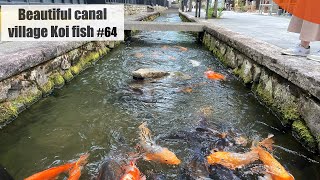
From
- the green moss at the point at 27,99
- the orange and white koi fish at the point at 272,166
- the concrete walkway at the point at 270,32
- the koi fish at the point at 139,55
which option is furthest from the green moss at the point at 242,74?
the green moss at the point at 27,99

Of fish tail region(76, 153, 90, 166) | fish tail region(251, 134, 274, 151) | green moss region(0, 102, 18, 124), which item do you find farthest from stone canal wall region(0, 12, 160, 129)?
fish tail region(251, 134, 274, 151)

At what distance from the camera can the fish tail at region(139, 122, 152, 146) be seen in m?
3.48

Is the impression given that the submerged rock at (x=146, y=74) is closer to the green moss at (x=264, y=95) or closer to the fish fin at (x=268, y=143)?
the green moss at (x=264, y=95)

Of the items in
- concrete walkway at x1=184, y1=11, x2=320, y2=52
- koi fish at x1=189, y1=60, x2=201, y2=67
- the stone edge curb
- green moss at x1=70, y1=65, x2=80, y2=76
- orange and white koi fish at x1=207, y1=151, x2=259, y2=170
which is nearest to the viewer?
orange and white koi fish at x1=207, y1=151, x2=259, y2=170

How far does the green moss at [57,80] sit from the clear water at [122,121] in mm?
153

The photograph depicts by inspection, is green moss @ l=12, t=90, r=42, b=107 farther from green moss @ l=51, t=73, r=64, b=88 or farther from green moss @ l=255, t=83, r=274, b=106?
green moss @ l=255, t=83, r=274, b=106

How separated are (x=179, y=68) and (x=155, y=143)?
3979 millimetres

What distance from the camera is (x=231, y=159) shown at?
304 centimetres

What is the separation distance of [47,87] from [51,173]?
260cm

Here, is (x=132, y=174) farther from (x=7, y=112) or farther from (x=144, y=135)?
(x=7, y=112)

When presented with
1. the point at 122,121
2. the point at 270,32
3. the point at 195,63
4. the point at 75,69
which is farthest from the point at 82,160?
the point at 270,32

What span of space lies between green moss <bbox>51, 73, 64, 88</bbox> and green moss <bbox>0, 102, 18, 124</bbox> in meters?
1.40

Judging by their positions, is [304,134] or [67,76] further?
[67,76]

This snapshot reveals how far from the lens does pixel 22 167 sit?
2.93m
